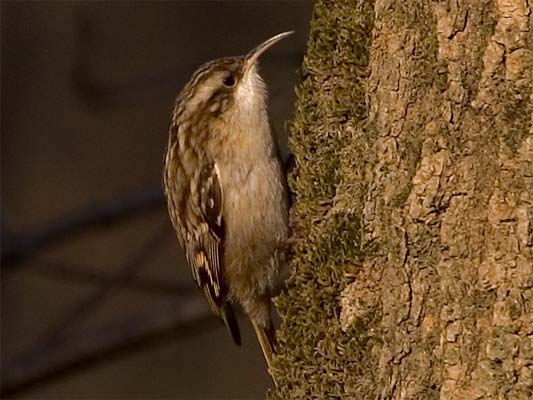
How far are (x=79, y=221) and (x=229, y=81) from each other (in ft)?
3.55

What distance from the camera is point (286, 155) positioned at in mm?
4348

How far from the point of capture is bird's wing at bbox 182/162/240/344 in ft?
13.5

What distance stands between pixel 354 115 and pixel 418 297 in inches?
19.0

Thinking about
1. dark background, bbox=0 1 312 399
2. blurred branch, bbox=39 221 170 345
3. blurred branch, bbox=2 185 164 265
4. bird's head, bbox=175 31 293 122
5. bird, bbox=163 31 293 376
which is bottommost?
dark background, bbox=0 1 312 399

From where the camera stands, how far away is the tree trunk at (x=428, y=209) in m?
2.50

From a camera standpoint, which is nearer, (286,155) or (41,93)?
(286,155)

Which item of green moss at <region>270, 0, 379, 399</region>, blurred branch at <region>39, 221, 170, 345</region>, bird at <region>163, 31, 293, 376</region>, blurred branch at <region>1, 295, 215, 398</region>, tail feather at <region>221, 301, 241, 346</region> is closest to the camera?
green moss at <region>270, 0, 379, 399</region>

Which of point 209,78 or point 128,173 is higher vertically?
point 209,78

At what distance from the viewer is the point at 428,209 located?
259 centimetres

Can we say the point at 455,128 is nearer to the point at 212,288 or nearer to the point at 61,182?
the point at 212,288

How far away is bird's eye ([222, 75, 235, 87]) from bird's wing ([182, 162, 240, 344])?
0.28m

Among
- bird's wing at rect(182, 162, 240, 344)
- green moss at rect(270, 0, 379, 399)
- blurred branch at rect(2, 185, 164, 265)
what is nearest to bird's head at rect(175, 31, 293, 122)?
bird's wing at rect(182, 162, 240, 344)

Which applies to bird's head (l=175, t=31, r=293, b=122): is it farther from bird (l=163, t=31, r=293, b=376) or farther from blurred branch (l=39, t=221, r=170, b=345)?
blurred branch (l=39, t=221, r=170, b=345)

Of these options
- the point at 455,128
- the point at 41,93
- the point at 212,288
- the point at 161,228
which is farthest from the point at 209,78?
the point at 41,93
